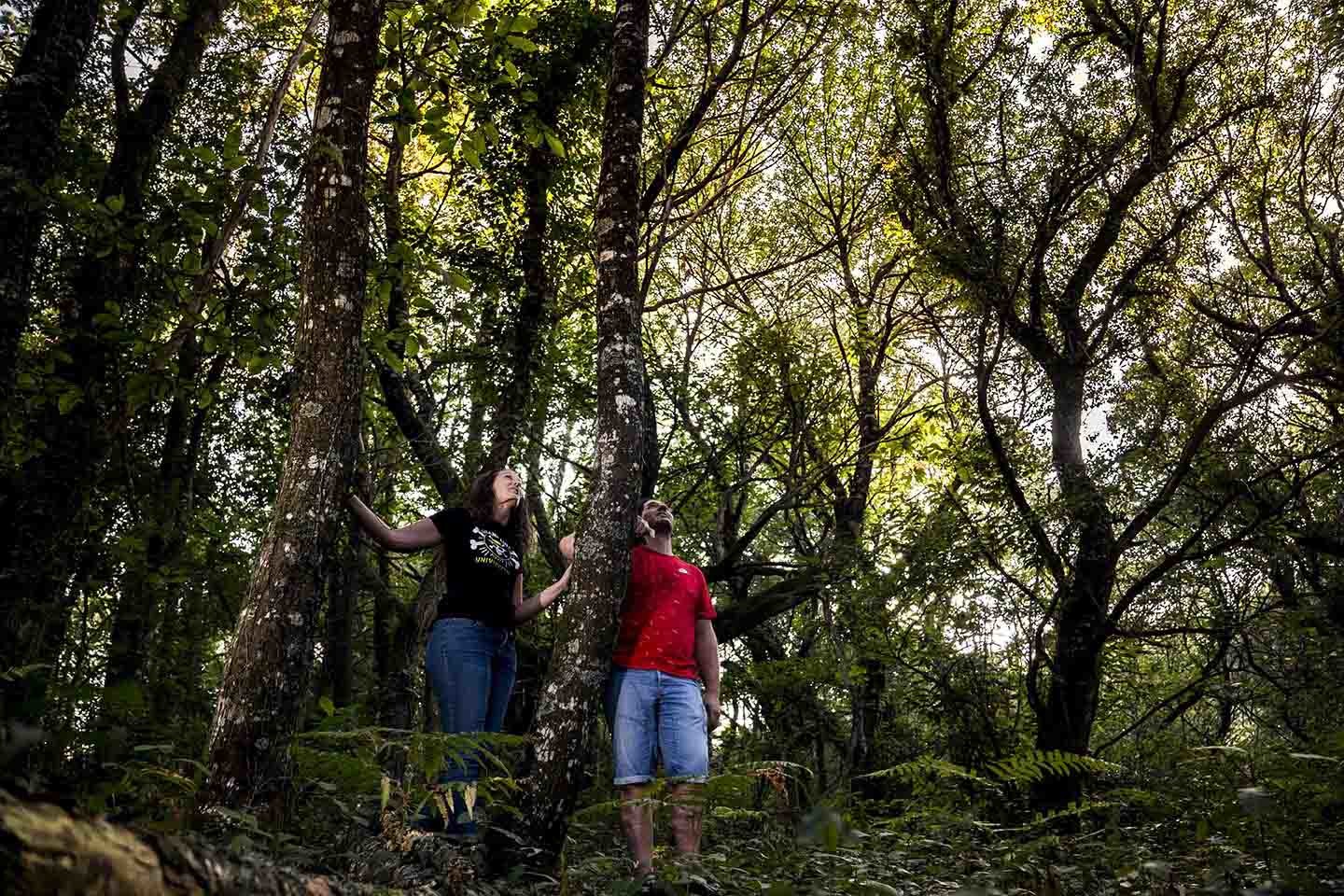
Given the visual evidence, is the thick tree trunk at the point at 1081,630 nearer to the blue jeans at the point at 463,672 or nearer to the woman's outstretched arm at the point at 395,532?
the blue jeans at the point at 463,672

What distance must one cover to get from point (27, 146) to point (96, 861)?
5365mm

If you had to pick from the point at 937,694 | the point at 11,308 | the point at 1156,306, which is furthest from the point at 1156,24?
the point at 11,308

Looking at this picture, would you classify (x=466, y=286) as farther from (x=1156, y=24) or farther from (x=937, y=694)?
(x=1156, y=24)

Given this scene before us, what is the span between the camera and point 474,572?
511cm

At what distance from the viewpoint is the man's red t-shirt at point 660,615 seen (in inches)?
196

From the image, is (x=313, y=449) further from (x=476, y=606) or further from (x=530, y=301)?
(x=530, y=301)

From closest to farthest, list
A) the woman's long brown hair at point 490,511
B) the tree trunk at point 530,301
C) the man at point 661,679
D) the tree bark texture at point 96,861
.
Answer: the tree bark texture at point 96,861 < the man at point 661,679 < the woman's long brown hair at point 490,511 < the tree trunk at point 530,301

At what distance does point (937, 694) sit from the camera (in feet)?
30.2

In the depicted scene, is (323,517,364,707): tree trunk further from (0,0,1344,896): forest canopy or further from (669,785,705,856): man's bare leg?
(669,785,705,856): man's bare leg

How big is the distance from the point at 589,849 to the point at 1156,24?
1068 centimetres

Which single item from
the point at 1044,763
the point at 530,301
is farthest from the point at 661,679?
the point at 530,301

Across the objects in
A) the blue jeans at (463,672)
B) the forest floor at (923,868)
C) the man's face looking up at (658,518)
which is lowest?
the forest floor at (923,868)

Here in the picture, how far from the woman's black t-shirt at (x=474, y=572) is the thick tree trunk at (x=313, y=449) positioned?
4.93ft

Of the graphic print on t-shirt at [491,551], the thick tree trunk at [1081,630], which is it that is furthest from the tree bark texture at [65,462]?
the thick tree trunk at [1081,630]
